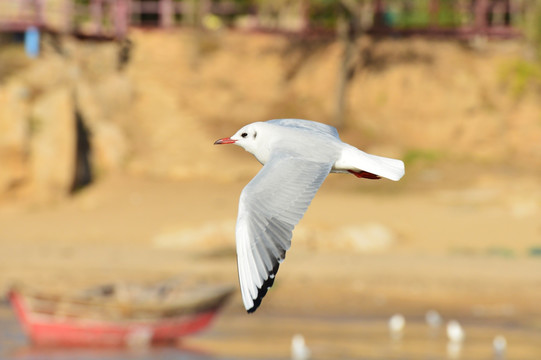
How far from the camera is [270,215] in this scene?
21.9ft

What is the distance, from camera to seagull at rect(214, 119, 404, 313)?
20.7ft

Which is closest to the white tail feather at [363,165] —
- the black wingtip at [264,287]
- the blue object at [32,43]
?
the black wingtip at [264,287]

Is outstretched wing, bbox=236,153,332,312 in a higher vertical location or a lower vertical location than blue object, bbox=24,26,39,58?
→ higher

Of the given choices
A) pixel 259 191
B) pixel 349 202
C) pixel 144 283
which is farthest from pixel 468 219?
pixel 259 191

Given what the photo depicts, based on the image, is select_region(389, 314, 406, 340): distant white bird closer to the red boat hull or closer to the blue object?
the red boat hull

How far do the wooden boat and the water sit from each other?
0.87 feet

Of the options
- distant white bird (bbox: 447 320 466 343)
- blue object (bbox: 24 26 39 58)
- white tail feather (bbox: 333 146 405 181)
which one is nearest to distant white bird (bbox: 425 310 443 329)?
distant white bird (bbox: 447 320 466 343)

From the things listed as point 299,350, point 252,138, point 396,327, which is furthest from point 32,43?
point 252,138

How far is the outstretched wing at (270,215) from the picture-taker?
6.21 metres

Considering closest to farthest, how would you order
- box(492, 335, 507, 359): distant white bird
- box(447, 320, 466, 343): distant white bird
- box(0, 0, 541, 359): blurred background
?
box(492, 335, 507, 359): distant white bird
box(447, 320, 466, 343): distant white bird
box(0, 0, 541, 359): blurred background

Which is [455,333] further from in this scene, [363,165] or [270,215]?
[270,215]

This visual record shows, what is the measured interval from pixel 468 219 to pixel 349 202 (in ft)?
12.0

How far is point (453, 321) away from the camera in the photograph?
78.4ft

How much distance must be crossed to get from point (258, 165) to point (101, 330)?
12007mm
